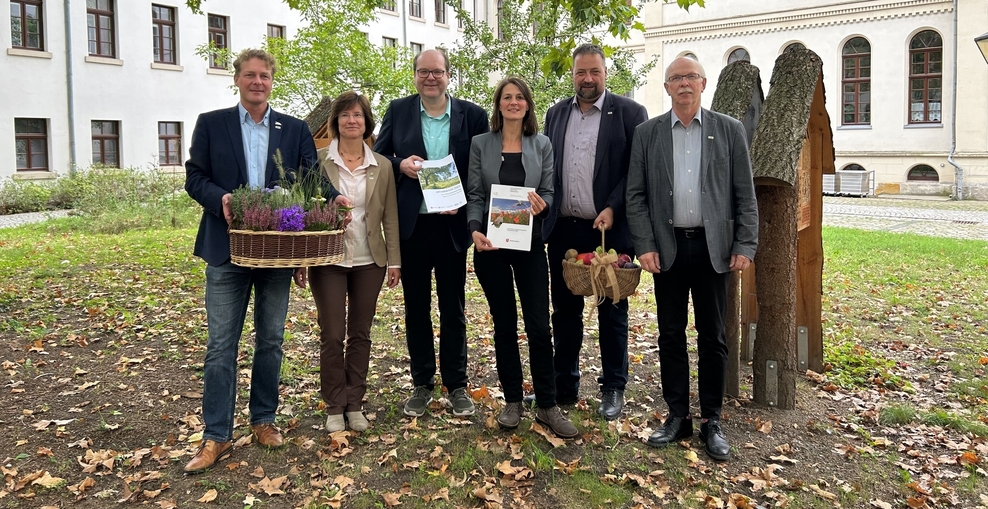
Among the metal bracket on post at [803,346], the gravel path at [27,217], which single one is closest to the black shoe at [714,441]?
the metal bracket on post at [803,346]

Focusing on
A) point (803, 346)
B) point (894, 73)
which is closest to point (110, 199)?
point (803, 346)

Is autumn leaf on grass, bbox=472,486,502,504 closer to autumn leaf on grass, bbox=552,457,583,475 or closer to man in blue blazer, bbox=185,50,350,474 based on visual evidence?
autumn leaf on grass, bbox=552,457,583,475

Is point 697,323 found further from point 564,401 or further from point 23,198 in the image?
point 23,198

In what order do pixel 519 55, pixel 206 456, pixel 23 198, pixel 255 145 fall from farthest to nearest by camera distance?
pixel 23 198 < pixel 519 55 < pixel 255 145 < pixel 206 456

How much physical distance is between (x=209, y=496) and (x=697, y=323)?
2858 millimetres

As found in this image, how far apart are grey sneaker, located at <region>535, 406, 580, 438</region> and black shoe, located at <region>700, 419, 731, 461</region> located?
2.45 feet

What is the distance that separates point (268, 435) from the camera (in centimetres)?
458

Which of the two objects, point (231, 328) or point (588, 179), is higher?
point (588, 179)

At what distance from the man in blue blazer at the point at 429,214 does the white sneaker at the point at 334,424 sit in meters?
0.48

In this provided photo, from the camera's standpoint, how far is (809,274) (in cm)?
602

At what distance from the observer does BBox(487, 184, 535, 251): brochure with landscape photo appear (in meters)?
4.44

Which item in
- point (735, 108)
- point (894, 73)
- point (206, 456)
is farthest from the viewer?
point (894, 73)

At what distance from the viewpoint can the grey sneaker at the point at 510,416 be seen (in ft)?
15.6

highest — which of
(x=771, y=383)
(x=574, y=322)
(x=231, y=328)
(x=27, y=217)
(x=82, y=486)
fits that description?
(x=27, y=217)
